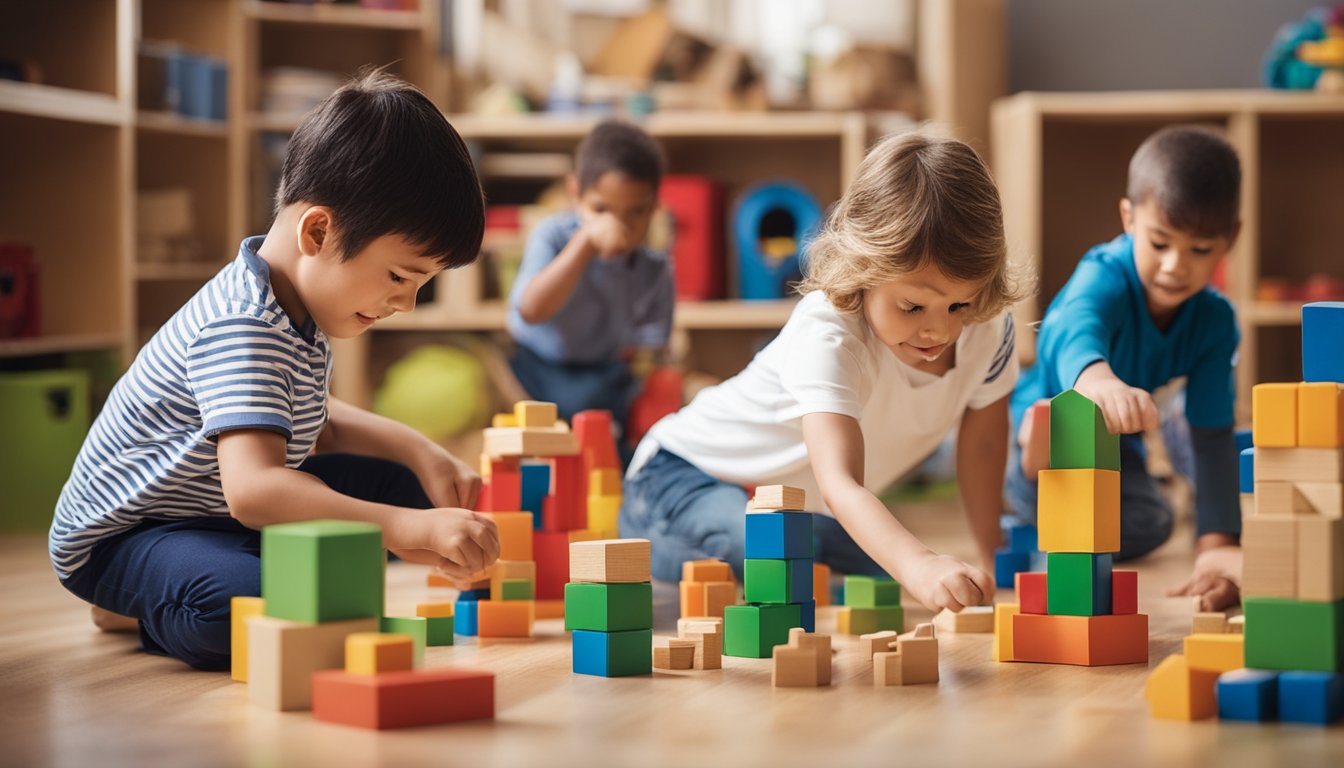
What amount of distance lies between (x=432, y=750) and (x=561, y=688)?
24 cm

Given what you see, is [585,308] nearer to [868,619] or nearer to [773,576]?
[868,619]

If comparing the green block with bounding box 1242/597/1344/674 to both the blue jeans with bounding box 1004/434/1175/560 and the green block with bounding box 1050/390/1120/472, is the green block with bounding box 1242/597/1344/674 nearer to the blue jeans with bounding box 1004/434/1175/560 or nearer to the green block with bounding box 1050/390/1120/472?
the green block with bounding box 1050/390/1120/472

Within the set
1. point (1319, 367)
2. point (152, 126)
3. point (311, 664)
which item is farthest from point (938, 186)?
point (152, 126)

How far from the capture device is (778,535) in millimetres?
1224

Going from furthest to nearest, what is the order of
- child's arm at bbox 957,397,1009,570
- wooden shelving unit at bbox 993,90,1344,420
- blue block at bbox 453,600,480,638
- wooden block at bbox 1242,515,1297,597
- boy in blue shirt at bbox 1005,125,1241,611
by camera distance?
wooden shelving unit at bbox 993,90,1344,420 → boy in blue shirt at bbox 1005,125,1241,611 → child's arm at bbox 957,397,1009,570 → blue block at bbox 453,600,480,638 → wooden block at bbox 1242,515,1297,597

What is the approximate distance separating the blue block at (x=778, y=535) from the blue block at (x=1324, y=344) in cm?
41

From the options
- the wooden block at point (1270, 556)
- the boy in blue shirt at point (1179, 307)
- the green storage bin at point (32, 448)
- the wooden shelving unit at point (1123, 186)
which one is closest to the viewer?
the wooden block at point (1270, 556)

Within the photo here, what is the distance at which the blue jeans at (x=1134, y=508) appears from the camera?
2020 mm

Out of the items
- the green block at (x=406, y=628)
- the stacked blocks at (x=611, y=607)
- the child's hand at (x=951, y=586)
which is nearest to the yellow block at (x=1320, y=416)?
the child's hand at (x=951, y=586)

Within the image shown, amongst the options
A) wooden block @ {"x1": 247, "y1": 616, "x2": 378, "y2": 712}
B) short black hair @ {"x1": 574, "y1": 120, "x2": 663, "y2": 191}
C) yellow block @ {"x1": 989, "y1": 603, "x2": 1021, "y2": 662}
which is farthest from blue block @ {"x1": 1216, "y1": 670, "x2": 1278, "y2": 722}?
short black hair @ {"x1": 574, "y1": 120, "x2": 663, "y2": 191}

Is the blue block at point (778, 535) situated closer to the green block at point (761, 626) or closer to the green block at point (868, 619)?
the green block at point (761, 626)

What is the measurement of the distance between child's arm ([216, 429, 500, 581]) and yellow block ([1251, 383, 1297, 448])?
568 mm

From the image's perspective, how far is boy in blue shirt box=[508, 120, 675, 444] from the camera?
236cm

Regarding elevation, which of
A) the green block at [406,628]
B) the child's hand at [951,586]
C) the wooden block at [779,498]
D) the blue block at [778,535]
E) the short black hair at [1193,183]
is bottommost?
the green block at [406,628]
